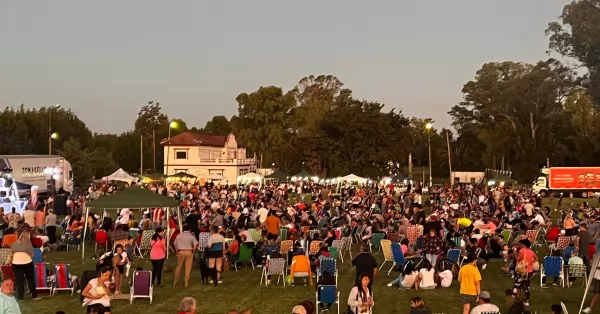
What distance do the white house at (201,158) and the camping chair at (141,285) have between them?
2752 inches

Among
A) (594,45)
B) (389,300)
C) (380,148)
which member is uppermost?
(594,45)

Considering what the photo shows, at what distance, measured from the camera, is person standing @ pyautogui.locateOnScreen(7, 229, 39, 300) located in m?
12.9

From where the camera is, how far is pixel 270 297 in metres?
14.1

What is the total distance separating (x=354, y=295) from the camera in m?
9.91

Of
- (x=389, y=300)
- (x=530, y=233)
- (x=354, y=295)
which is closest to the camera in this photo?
(x=354, y=295)

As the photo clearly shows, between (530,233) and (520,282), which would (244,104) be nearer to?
(530,233)

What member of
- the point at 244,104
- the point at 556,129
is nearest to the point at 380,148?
the point at 556,129

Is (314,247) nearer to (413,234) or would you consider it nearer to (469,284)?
(413,234)

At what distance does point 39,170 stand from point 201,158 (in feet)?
165

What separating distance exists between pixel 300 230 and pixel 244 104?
7457 centimetres

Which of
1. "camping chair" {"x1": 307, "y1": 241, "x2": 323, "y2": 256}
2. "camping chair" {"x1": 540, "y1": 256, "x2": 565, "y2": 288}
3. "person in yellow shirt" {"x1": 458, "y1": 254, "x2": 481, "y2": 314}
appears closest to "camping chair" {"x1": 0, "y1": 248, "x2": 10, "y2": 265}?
"camping chair" {"x1": 307, "y1": 241, "x2": 323, "y2": 256}

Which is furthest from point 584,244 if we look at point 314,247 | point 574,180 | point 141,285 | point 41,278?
point 574,180

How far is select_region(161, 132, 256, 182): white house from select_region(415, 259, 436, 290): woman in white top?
69.1 meters

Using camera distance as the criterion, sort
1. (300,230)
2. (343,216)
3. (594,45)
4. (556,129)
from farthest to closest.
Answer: (556,129) < (594,45) < (343,216) < (300,230)
